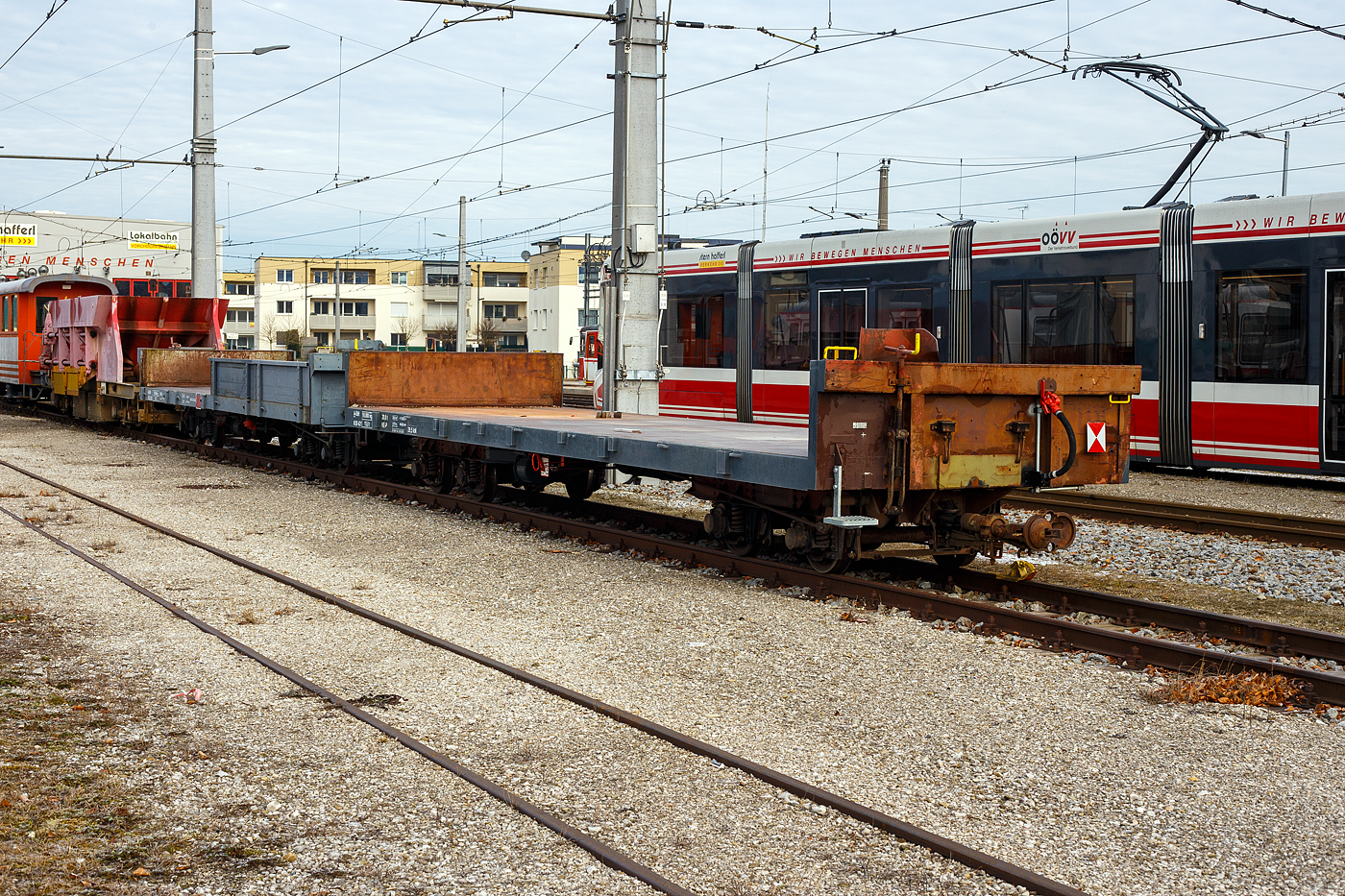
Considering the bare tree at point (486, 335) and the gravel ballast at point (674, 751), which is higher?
the bare tree at point (486, 335)

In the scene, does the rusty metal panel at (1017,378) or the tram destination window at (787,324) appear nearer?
the rusty metal panel at (1017,378)

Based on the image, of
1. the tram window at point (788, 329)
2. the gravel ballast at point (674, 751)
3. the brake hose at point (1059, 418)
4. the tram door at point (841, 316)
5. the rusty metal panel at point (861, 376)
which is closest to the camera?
the gravel ballast at point (674, 751)

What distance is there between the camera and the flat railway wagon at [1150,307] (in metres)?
14.5

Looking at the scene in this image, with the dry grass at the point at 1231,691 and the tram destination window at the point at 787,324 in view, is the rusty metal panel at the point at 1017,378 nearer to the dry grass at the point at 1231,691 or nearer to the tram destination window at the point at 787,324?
the dry grass at the point at 1231,691

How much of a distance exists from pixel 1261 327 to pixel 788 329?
7.58 metres

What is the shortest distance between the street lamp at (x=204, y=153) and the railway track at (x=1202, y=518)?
718 inches

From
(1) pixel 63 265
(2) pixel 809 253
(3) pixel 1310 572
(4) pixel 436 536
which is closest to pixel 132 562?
(4) pixel 436 536

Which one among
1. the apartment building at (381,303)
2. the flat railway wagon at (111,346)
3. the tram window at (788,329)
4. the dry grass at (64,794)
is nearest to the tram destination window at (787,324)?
the tram window at (788,329)

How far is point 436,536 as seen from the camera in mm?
11930

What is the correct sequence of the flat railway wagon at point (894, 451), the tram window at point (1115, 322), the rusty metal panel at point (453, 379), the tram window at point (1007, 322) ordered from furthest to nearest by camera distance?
the tram window at point (1007, 322) < the tram window at point (1115, 322) < the rusty metal panel at point (453, 379) < the flat railway wagon at point (894, 451)

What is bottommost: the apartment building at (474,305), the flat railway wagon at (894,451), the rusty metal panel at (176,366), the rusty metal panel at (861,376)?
the flat railway wagon at (894,451)

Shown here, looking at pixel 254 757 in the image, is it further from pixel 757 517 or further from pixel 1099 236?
pixel 1099 236

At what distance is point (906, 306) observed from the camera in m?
18.5

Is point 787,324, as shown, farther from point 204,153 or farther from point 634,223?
point 204,153
